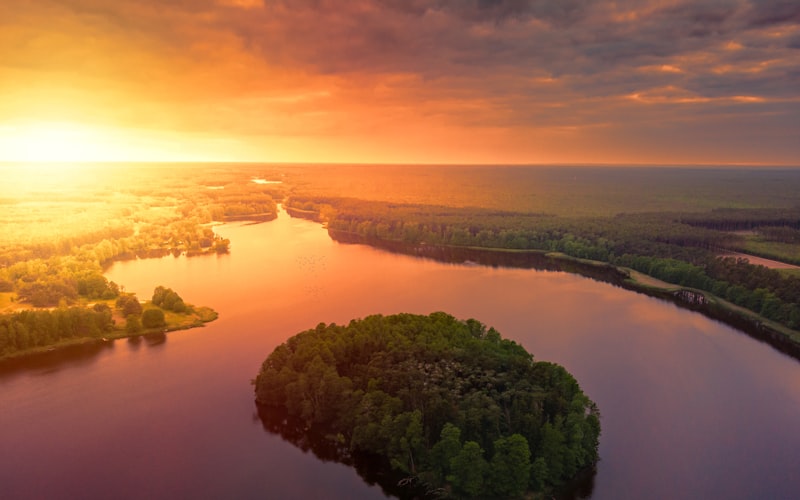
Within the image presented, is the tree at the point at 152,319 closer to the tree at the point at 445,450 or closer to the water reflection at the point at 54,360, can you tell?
the water reflection at the point at 54,360

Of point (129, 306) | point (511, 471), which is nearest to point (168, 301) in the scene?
point (129, 306)

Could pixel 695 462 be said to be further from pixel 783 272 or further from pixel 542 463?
pixel 783 272

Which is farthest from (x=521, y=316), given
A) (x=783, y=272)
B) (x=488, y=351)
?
(x=783, y=272)

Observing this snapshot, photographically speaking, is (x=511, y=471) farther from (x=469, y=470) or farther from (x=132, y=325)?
(x=132, y=325)

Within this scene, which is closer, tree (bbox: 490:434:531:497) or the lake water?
tree (bbox: 490:434:531:497)

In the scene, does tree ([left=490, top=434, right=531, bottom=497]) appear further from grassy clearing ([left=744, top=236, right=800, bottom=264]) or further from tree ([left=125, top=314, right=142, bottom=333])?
grassy clearing ([left=744, top=236, right=800, bottom=264])

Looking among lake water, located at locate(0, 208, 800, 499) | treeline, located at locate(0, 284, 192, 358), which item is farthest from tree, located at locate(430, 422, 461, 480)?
treeline, located at locate(0, 284, 192, 358)
